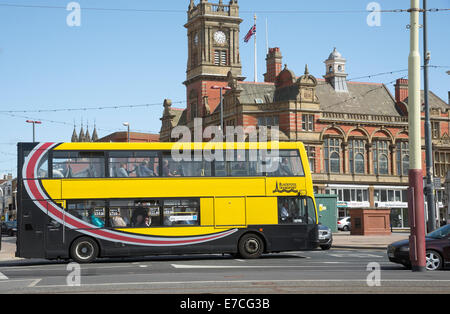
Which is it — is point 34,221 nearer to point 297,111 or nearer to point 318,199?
point 318,199

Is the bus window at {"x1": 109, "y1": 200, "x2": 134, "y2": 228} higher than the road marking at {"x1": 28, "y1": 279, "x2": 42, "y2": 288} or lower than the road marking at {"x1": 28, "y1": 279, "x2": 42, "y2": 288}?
higher

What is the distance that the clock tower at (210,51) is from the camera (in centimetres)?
7862

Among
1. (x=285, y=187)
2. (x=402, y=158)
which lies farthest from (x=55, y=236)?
(x=402, y=158)

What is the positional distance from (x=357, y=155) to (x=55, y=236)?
52.2m

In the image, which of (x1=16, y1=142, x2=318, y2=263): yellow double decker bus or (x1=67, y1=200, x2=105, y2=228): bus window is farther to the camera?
(x1=67, y1=200, x2=105, y2=228): bus window

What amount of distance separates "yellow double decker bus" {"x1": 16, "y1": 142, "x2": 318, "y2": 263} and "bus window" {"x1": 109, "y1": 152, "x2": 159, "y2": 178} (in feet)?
0.11

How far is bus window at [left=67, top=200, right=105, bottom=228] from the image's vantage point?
72.3 feet

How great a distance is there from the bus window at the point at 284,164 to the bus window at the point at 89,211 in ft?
18.5

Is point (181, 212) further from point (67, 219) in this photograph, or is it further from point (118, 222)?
point (67, 219)

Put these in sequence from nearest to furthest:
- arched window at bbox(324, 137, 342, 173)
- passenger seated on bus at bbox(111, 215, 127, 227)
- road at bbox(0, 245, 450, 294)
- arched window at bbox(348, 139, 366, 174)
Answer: road at bbox(0, 245, 450, 294)
passenger seated on bus at bbox(111, 215, 127, 227)
arched window at bbox(324, 137, 342, 173)
arched window at bbox(348, 139, 366, 174)

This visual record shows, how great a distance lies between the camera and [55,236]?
22.0 meters

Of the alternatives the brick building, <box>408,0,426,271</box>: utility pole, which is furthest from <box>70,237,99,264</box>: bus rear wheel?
the brick building

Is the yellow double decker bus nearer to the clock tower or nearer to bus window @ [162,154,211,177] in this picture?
bus window @ [162,154,211,177]
